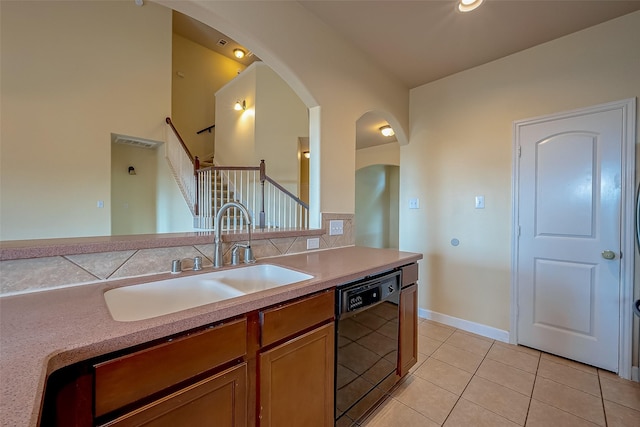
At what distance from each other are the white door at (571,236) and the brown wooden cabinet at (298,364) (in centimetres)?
213

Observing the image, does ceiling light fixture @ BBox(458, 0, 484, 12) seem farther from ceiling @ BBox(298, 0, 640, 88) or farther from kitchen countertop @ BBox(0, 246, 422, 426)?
kitchen countertop @ BBox(0, 246, 422, 426)

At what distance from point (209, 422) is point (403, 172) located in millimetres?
2938

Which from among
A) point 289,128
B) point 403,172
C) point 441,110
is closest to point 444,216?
point 403,172

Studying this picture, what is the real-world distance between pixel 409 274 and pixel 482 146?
1.70 meters

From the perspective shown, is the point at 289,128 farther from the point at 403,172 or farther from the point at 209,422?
the point at 209,422

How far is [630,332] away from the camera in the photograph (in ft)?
6.15

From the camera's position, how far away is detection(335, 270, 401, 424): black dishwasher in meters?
1.27

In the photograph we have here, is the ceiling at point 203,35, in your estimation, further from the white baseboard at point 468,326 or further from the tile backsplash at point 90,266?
the white baseboard at point 468,326

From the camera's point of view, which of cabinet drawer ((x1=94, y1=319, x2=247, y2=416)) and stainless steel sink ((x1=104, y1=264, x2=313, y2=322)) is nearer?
cabinet drawer ((x1=94, y1=319, x2=247, y2=416))

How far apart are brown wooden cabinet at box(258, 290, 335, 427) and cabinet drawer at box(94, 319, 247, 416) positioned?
0.14 metres

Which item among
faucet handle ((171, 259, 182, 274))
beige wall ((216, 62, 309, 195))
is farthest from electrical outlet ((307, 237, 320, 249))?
beige wall ((216, 62, 309, 195))

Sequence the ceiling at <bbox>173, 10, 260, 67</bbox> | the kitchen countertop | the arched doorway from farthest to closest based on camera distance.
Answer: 1. the arched doorway
2. the ceiling at <bbox>173, 10, 260, 67</bbox>
3. the kitchen countertop

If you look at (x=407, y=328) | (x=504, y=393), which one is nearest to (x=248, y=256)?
(x=407, y=328)

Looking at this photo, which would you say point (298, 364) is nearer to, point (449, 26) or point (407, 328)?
point (407, 328)
